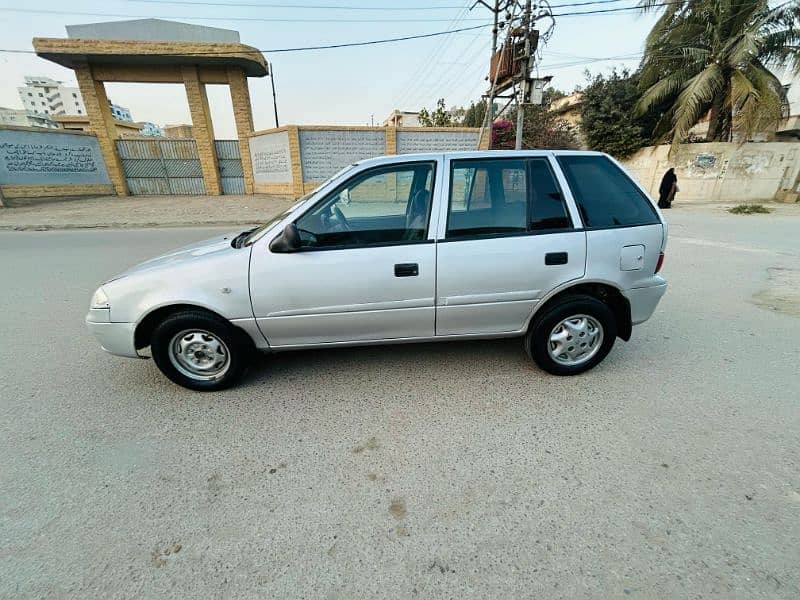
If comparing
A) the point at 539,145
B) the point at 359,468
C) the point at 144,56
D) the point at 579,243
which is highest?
the point at 144,56

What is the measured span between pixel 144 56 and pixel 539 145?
1787cm

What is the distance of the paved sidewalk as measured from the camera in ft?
34.8

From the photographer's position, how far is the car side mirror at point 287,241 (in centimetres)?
239

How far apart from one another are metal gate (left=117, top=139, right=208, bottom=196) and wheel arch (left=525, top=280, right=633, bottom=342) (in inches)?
701

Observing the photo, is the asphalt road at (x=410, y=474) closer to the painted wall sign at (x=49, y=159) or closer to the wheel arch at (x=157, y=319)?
the wheel arch at (x=157, y=319)

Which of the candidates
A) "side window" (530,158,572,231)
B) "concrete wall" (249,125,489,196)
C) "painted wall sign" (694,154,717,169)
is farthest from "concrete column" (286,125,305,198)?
"painted wall sign" (694,154,717,169)

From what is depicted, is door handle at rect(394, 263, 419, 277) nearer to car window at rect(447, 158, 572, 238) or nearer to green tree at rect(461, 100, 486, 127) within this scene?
car window at rect(447, 158, 572, 238)

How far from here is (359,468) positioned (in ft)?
6.77

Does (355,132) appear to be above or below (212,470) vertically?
above

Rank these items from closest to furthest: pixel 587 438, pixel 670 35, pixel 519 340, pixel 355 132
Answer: pixel 587 438 → pixel 519 340 → pixel 355 132 → pixel 670 35

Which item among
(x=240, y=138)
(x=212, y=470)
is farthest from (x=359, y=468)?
(x=240, y=138)

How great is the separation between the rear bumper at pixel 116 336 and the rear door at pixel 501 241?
2.27 m

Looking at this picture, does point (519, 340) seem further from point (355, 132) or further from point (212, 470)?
point (355, 132)

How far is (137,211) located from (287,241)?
13537mm
